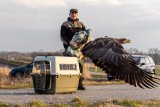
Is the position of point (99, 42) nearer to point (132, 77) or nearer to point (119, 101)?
point (132, 77)

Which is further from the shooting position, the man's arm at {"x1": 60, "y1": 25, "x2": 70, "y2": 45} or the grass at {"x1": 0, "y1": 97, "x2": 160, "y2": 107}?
the man's arm at {"x1": 60, "y1": 25, "x2": 70, "y2": 45}

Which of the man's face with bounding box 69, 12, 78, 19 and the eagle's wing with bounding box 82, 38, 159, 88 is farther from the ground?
the man's face with bounding box 69, 12, 78, 19

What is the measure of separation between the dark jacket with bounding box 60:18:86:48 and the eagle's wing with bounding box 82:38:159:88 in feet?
10.9

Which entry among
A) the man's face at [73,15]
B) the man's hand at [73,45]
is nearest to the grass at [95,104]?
the man's hand at [73,45]

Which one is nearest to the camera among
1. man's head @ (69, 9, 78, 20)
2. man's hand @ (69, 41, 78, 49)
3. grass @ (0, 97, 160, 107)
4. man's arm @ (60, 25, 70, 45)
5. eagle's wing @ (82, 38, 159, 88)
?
eagle's wing @ (82, 38, 159, 88)

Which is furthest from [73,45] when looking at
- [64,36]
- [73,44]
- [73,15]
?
[73,15]

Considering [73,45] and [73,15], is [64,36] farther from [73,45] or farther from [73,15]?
[73,45]

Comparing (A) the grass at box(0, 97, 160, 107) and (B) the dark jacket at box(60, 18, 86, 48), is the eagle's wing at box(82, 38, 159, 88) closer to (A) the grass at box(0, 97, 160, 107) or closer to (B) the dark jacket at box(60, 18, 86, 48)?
(A) the grass at box(0, 97, 160, 107)

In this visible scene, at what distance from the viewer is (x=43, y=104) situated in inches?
423

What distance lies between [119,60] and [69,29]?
410cm

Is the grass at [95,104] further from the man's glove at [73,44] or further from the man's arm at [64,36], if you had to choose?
the man's arm at [64,36]

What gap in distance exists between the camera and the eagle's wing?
34.1 feet

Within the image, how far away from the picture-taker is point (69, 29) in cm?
1430

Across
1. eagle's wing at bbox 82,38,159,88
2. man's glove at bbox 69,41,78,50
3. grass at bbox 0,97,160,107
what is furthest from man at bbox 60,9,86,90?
eagle's wing at bbox 82,38,159,88
